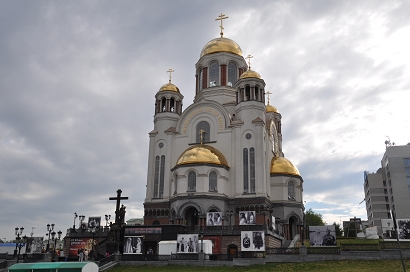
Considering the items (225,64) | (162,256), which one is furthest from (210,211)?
(225,64)

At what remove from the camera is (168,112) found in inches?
1913

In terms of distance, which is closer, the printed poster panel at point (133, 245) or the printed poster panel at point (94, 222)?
the printed poster panel at point (133, 245)

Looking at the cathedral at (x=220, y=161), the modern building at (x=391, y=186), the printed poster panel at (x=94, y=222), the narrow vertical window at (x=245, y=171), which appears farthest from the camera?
the modern building at (x=391, y=186)

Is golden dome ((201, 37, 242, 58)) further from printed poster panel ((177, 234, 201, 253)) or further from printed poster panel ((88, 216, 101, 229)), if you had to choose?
printed poster panel ((177, 234, 201, 253))

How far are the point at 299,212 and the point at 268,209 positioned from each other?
5.47m

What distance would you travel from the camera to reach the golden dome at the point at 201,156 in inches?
1631

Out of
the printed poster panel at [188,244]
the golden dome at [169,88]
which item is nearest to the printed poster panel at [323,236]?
the printed poster panel at [188,244]

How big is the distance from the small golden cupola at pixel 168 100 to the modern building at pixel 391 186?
138 feet

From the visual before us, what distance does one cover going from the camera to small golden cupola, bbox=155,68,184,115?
49200 mm

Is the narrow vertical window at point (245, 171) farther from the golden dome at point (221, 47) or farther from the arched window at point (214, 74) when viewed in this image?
the golden dome at point (221, 47)

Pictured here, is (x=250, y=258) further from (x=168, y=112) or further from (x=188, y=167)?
(x=168, y=112)

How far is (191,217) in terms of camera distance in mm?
41625

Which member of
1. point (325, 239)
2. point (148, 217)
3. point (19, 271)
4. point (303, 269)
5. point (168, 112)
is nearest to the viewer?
point (19, 271)

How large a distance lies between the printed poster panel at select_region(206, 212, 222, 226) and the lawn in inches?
359
